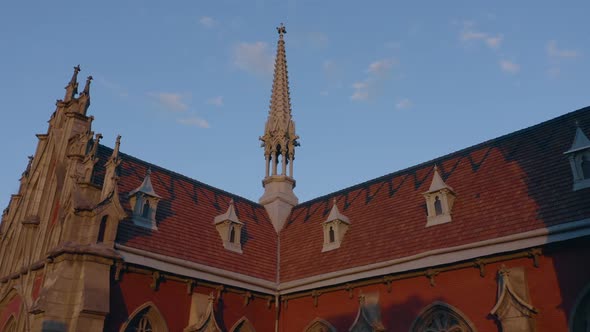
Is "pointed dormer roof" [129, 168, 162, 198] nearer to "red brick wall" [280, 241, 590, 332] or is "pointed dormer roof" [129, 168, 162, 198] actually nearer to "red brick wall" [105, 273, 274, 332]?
"red brick wall" [105, 273, 274, 332]

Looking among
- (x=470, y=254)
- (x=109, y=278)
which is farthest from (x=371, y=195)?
(x=109, y=278)

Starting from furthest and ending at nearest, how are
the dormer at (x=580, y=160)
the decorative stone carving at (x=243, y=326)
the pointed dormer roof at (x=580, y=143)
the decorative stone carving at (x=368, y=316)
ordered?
the decorative stone carving at (x=243, y=326)
the decorative stone carving at (x=368, y=316)
the pointed dormer roof at (x=580, y=143)
the dormer at (x=580, y=160)

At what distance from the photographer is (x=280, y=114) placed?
96.1 feet

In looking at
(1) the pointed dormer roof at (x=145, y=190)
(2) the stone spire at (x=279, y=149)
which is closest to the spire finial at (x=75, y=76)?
(1) the pointed dormer roof at (x=145, y=190)

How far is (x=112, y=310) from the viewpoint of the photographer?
1536 cm

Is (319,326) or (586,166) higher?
(586,166)

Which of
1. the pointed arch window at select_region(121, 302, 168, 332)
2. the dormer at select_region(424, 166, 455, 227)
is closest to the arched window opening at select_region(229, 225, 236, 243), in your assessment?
the pointed arch window at select_region(121, 302, 168, 332)

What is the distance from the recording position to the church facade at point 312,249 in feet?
46.5

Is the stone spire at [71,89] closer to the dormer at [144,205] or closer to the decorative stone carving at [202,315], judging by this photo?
the dormer at [144,205]

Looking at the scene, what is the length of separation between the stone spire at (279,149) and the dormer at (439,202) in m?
9.29

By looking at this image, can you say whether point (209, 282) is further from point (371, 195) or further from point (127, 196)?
point (371, 195)

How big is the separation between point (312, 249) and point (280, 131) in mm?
8960

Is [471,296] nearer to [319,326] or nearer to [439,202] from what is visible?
[439,202]

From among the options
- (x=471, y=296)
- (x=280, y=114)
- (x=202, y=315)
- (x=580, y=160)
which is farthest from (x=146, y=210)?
(x=580, y=160)
